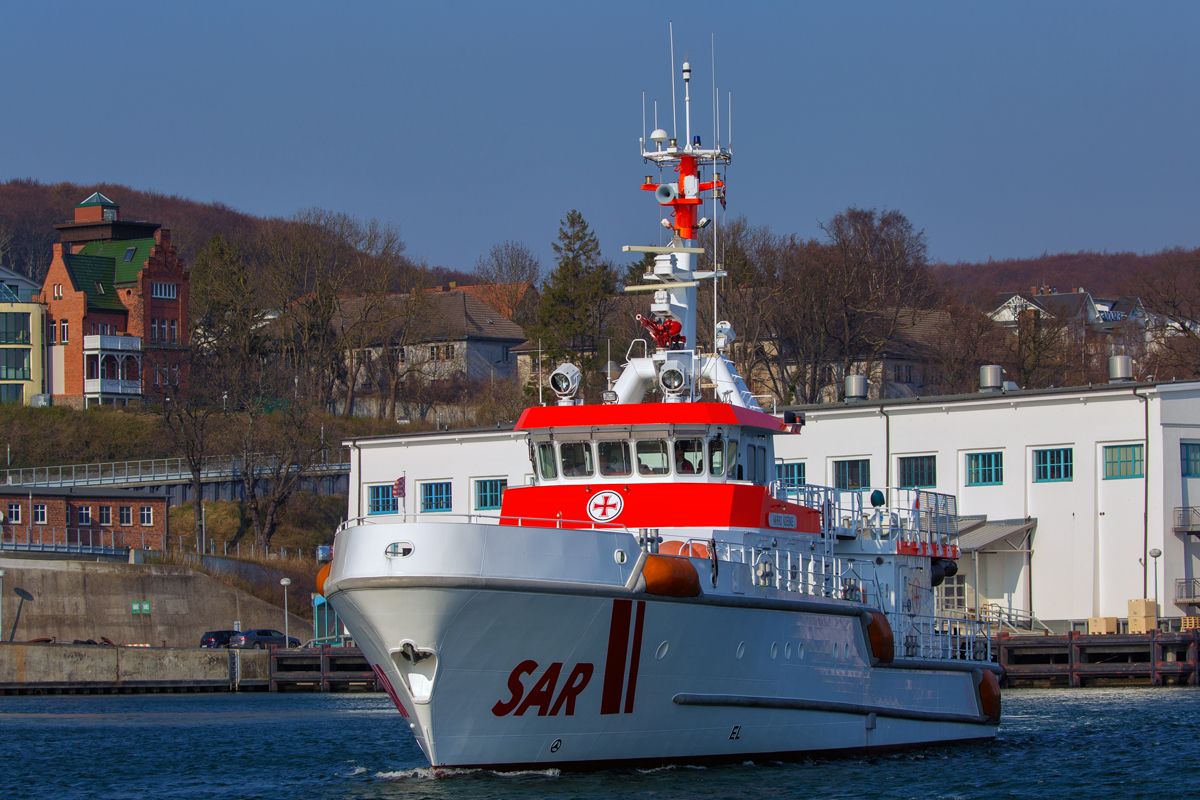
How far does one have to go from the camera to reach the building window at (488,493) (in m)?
47.5

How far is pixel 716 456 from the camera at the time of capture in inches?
836

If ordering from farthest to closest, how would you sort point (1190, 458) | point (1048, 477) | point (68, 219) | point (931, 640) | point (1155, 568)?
point (68, 219)
point (1048, 477)
point (1190, 458)
point (1155, 568)
point (931, 640)

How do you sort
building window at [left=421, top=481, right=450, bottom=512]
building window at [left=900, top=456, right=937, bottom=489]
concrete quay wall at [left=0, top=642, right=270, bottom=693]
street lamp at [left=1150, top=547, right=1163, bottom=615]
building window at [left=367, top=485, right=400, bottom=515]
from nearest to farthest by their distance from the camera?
street lamp at [left=1150, top=547, right=1163, bottom=615] < concrete quay wall at [left=0, top=642, right=270, bottom=693] < building window at [left=900, top=456, right=937, bottom=489] < building window at [left=421, top=481, right=450, bottom=512] < building window at [left=367, top=485, right=400, bottom=515]

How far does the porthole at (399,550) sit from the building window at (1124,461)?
28804 mm

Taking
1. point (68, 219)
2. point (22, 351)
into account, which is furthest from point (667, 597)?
point (68, 219)

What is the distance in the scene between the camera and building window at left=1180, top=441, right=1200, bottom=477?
1586 inches

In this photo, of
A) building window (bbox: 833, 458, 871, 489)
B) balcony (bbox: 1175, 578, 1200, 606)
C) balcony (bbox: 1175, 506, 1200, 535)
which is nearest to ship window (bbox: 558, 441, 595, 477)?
building window (bbox: 833, 458, 871, 489)

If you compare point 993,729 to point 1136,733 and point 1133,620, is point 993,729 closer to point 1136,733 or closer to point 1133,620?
point 1136,733

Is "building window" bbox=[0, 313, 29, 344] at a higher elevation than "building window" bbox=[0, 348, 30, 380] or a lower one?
higher

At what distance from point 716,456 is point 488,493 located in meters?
27.4

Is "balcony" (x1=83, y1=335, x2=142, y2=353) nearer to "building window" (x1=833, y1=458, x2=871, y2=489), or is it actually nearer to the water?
the water

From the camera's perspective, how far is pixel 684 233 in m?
23.5

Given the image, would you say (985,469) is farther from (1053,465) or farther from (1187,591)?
(1187,591)

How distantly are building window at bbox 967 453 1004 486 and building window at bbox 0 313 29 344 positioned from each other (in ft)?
195
